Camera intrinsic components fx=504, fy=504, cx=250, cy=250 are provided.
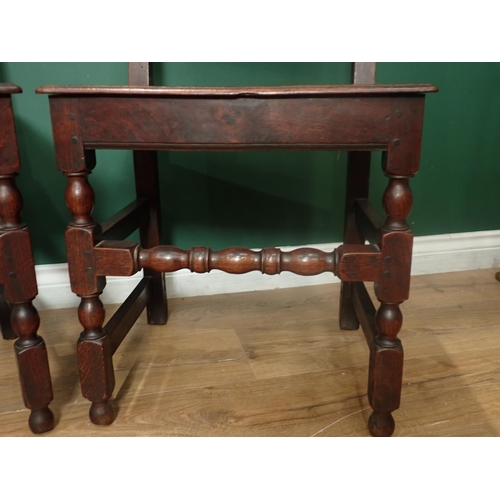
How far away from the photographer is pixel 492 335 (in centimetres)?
134

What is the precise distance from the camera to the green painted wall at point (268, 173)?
4.59ft

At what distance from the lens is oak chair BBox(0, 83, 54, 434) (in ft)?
2.79

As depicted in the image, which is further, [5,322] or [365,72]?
[5,322]

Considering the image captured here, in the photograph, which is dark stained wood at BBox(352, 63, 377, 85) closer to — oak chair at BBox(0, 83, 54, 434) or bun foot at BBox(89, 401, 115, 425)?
oak chair at BBox(0, 83, 54, 434)

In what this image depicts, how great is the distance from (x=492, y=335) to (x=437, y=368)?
10.2 inches

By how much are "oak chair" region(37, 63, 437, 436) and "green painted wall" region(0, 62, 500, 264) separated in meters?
0.55

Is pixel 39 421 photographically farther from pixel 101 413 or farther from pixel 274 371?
pixel 274 371

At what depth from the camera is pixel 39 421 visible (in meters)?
0.97

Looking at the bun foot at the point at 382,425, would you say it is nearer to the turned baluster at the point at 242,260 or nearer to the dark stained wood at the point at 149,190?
the turned baluster at the point at 242,260

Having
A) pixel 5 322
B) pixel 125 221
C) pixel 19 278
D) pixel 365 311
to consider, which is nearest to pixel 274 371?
pixel 365 311

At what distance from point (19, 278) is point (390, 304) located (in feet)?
2.19

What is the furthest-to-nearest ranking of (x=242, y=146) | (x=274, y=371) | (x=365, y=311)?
(x=274, y=371) < (x=365, y=311) < (x=242, y=146)

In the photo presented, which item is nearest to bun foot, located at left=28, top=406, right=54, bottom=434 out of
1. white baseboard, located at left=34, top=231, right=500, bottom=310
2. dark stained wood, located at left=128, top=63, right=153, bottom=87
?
white baseboard, located at left=34, top=231, right=500, bottom=310

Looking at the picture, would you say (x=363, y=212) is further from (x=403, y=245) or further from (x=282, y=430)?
(x=282, y=430)
